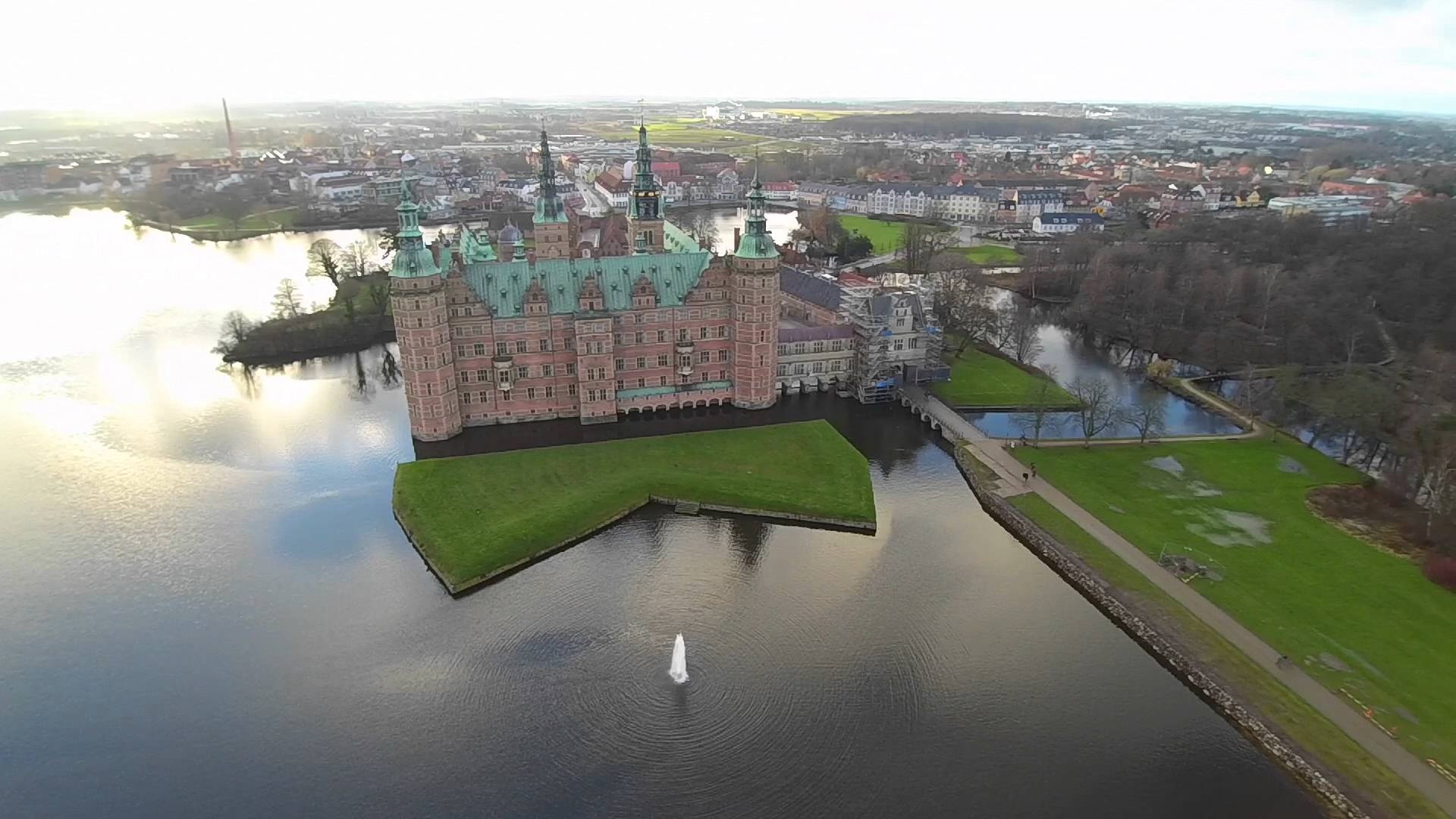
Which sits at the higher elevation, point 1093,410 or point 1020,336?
point 1020,336

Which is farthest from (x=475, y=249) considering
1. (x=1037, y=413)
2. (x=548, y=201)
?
(x=1037, y=413)

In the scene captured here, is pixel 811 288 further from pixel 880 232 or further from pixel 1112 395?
pixel 880 232

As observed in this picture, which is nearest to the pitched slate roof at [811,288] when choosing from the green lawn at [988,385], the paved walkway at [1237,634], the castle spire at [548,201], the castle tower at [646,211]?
the green lawn at [988,385]

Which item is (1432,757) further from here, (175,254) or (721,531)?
(175,254)

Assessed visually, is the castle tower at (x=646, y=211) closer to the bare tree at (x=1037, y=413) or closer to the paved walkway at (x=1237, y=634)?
the paved walkway at (x=1237, y=634)

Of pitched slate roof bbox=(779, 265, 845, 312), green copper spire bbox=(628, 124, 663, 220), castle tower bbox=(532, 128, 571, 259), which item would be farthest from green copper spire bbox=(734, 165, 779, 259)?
castle tower bbox=(532, 128, 571, 259)

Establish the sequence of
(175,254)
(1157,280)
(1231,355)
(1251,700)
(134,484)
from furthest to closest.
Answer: (175,254) < (1157,280) < (1231,355) < (134,484) < (1251,700)

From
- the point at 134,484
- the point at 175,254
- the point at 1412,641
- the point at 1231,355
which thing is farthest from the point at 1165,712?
the point at 175,254
